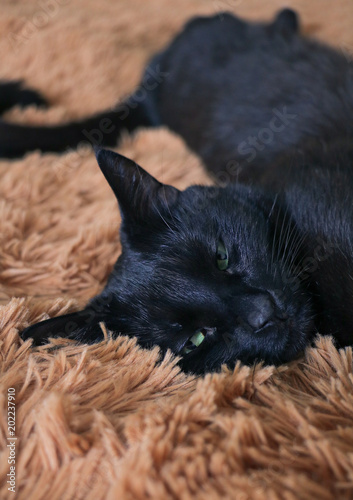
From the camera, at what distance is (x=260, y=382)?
26.7 inches

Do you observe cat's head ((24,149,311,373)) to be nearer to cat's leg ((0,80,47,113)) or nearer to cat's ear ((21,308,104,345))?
cat's ear ((21,308,104,345))

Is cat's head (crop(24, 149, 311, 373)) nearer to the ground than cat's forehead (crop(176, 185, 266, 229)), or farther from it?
nearer to the ground

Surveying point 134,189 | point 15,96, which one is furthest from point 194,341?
point 15,96

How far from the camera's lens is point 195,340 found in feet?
2.64

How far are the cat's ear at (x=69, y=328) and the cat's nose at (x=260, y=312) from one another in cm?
29

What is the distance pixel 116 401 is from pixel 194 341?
20cm

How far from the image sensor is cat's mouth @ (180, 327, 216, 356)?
0.79m

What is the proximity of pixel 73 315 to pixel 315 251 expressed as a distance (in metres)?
0.50

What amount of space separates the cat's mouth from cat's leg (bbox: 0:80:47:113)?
47.3 inches

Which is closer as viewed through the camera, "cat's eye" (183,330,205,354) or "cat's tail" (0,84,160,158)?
"cat's eye" (183,330,205,354)

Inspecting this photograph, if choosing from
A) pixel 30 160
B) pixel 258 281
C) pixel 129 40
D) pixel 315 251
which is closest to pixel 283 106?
pixel 315 251

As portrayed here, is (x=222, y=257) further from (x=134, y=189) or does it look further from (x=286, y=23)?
(x=286, y=23)

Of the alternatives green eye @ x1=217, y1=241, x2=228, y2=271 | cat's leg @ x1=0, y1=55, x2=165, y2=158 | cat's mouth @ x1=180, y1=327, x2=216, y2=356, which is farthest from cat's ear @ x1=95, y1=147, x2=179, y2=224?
cat's leg @ x1=0, y1=55, x2=165, y2=158

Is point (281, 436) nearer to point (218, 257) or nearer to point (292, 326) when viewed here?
point (292, 326)
